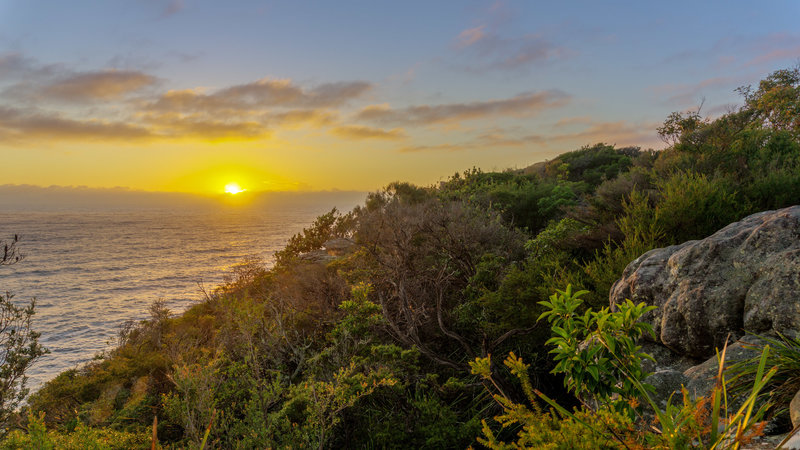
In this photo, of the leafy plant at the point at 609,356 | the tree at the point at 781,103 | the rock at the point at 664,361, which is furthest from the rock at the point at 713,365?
the tree at the point at 781,103

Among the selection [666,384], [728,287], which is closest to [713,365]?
[666,384]

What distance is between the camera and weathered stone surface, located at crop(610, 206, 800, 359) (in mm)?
3441

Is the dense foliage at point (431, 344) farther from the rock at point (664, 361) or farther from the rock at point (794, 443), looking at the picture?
the rock at point (664, 361)

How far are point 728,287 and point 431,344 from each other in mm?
4439

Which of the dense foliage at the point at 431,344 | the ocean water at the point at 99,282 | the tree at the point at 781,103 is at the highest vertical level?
the tree at the point at 781,103

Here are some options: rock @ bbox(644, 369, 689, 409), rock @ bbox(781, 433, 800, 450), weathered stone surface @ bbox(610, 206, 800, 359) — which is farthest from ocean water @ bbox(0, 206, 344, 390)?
rock @ bbox(781, 433, 800, 450)

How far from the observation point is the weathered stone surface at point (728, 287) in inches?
135

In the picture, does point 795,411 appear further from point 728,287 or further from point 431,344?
point 431,344

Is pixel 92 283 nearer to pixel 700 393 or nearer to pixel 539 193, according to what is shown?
pixel 539 193

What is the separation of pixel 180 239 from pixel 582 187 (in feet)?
215

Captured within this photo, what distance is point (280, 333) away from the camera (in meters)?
7.12

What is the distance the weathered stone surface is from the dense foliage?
33.4 inches

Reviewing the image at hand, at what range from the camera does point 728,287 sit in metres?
3.86

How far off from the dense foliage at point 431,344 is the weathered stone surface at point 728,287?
848mm
